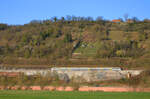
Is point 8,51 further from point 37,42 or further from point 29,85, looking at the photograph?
point 29,85

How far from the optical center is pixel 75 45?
47.0m

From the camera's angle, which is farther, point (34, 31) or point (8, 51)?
point (34, 31)

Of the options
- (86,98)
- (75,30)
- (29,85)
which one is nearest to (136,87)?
(86,98)

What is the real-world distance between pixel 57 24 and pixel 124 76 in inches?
1480

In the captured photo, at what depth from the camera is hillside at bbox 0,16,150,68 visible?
37.7m

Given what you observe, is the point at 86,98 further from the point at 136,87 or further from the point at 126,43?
the point at 126,43

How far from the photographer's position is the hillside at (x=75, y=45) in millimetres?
37653

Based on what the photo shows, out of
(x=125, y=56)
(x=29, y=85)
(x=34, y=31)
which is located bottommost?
(x=29, y=85)

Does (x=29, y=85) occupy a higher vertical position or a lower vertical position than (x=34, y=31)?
lower

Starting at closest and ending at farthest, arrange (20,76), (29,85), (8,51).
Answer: (29,85) → (20,76) → (8,51)

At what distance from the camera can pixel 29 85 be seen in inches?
926

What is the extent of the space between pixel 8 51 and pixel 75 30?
61.8 ft

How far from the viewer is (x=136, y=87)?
860 inches

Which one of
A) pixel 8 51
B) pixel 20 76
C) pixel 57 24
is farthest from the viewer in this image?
pixel 57 24
